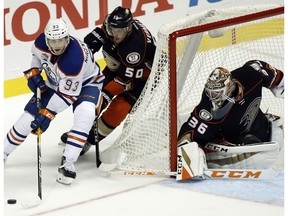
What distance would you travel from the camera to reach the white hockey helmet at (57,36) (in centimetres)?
436

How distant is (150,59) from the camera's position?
488cm

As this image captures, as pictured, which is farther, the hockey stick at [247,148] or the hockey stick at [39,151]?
the hockey stick at [247,148]

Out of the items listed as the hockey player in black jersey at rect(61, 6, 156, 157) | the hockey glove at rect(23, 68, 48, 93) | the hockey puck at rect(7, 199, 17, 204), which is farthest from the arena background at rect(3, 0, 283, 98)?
the hockey puck at rect(7, 199, 17, 204)

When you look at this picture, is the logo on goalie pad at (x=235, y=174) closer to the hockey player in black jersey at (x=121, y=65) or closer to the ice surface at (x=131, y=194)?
the ice surface at (x=131, y=194)

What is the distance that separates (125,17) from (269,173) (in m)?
1.10

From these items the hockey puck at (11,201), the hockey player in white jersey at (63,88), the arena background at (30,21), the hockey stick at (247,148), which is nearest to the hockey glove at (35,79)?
the hockey player in white jersey at (63,88)

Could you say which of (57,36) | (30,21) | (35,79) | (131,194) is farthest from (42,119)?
(30,21)

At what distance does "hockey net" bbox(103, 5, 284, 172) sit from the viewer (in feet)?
14.7

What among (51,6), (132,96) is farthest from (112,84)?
(51,6)

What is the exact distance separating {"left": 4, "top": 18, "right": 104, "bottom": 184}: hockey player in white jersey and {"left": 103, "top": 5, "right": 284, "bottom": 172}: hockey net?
0.88ft

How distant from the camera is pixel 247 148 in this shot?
4.55 metres

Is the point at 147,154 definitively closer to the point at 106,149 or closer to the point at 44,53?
the point at 106,149

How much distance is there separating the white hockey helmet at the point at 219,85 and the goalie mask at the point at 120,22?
21.6 inches

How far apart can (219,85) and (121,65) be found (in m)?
0.69
